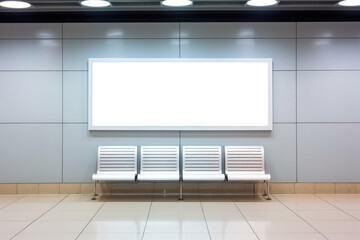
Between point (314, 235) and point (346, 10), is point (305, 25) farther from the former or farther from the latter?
point (314, 235)

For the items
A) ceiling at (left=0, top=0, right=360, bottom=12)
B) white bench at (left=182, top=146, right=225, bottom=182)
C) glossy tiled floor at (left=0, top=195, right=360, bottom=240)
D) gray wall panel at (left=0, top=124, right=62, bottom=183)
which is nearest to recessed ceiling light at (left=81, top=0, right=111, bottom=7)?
ceiling at (left=0, top=0, right=360, bottom=12)

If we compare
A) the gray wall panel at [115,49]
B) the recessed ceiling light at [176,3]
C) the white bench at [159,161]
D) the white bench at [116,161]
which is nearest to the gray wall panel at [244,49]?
the gray wall panel at [115,49]

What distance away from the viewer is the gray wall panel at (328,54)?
7.66 m

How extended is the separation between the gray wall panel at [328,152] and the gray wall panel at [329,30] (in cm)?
158

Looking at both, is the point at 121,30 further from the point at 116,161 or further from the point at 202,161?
the point at 202,161

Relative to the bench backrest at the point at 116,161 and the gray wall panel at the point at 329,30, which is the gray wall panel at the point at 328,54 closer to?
the gray wall panel at the point at 329,30

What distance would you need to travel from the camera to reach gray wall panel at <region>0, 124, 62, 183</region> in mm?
7617

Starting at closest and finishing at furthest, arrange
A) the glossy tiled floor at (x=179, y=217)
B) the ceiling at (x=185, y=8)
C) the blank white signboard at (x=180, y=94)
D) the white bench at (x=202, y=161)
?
the glossy tiled floor at (x=179, y=217)
the ceiling at (x=185, y=8)
the white bench at (x=202, y=161)
the blank white signboard at (x=180, y=94)

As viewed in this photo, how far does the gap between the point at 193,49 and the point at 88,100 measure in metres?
2.04

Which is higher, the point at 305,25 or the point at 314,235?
the point at 305,25

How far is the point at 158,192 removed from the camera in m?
7.65

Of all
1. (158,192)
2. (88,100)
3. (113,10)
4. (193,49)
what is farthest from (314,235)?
(113,10)

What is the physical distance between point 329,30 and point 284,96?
141 cm

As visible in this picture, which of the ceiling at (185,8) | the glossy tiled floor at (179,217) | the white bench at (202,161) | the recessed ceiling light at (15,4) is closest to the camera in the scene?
the glossy tiled floor at (179,217)
